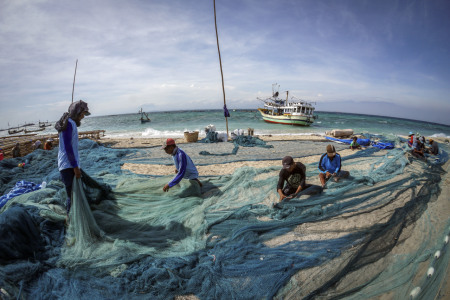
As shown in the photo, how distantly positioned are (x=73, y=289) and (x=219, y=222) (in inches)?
73.5

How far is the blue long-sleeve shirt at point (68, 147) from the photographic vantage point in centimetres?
270

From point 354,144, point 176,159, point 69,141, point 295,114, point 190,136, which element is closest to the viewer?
point 69,141

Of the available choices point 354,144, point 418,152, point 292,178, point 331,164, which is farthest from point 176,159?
point 354,144

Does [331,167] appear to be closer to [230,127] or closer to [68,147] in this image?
[68,147]

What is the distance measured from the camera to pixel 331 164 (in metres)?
4.84

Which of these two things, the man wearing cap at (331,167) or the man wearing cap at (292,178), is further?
the man wearing cap at (331,167)

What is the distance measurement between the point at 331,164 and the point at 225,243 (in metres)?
3.35

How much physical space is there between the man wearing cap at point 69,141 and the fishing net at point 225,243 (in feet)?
0.73

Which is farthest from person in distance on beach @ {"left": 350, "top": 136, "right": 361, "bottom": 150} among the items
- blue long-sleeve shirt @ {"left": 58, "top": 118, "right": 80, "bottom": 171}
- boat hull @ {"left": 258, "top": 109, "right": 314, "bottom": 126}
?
boat hull @ {"left": 258, "top": 109, "right": 314, "bottom": 126}

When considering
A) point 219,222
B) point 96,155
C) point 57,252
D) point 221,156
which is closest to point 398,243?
point 219,222

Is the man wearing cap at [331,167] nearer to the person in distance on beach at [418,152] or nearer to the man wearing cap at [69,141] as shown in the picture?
the person in distance on beach at [418,152]

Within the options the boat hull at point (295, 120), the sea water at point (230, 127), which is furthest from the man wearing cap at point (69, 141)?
the boat hull at point (295, 120)

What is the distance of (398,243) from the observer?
8.51 feet

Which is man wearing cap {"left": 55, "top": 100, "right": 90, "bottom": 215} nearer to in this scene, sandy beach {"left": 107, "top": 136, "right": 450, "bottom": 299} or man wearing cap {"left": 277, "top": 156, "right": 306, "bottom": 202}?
sandy beach {"left": 107, "top": 136, "right": 450, "bottom": 299}
